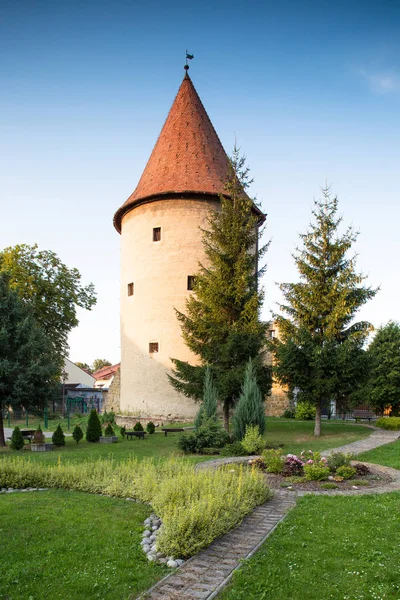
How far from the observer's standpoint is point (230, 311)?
20844mm

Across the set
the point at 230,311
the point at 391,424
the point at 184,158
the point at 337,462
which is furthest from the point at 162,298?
the point at 337,462

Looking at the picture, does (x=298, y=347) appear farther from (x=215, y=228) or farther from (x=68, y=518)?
(x=68, y=518)

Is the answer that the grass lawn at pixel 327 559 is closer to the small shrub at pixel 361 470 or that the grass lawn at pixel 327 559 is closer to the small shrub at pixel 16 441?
the small shrub at pixel 361 470

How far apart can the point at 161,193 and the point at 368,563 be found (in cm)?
2158

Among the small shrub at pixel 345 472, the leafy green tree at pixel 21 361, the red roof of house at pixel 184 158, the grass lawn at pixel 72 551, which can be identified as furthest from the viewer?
the red roof of house at pixel 184 158

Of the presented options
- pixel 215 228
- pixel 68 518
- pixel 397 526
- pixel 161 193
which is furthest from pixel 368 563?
pixel 161 193

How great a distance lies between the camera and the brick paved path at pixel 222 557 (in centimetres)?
493

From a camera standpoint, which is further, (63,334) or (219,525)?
(63,334)

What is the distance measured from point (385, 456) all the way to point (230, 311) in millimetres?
9053

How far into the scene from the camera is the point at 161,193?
25.0 metres

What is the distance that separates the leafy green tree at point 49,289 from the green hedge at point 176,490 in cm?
2021

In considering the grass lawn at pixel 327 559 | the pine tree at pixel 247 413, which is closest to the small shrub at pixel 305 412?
the pine tree at pixel 247 413

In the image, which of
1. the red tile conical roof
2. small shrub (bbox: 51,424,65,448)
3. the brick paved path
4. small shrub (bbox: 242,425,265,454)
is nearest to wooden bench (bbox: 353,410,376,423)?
the red tile conical roof

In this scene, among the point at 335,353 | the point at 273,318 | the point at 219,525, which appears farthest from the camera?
the point at 273,318
